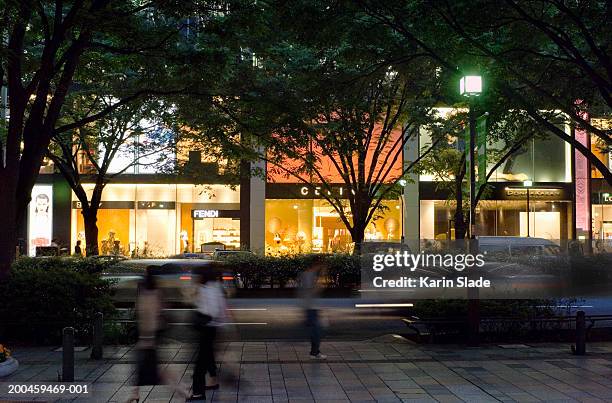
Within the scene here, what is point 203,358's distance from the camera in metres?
8.27

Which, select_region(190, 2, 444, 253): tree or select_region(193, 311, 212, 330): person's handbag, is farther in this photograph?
select_region(190, 2, 444, 253): tree

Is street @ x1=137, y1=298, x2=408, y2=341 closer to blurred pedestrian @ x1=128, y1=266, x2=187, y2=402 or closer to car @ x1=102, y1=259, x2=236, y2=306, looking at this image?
car @ x1=102, y1=259, x2=236, y2=306

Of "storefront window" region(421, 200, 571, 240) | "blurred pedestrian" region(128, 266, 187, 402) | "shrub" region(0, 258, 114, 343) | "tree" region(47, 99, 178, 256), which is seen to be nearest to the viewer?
"blurred pedestrian" region(128, 266, 187, 402)

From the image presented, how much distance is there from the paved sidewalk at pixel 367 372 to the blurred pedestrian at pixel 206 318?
1.32ft

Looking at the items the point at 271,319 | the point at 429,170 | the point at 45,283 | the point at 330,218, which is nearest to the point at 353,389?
the point at 45,283

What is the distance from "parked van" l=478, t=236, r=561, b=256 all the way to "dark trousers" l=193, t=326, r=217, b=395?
1640cm

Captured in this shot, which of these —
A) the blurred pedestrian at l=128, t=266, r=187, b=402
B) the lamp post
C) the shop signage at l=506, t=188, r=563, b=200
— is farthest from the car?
the shop signage at l=506, t=188, r=563, b=200

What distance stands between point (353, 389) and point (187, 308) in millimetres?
7635

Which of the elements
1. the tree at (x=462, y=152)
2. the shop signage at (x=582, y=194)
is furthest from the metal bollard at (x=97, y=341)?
the shop signage at (x=582, y=194)

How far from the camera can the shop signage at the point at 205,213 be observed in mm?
39000

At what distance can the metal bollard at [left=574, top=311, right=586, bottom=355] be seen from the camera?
1160 cm

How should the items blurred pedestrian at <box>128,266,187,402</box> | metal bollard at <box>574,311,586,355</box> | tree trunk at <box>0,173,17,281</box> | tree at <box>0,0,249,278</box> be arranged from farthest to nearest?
tree trunk at <box>0,173,17,281</box> < tree at <box>0,0,249,278</box> < metal bollard at <box>574,311,586,355</box> < blurred pedestrian at <box>128,266,187,402</box>

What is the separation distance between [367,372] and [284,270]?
43.9 ft

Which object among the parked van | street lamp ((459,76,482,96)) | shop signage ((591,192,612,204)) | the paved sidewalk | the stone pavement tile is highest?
street lamp ((459,76,482,96))
